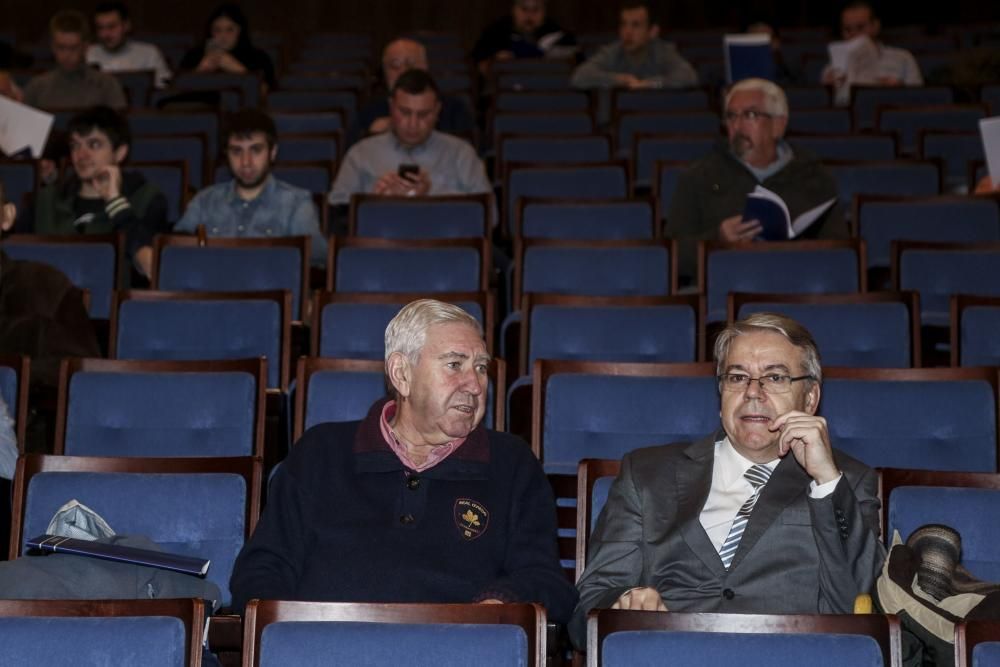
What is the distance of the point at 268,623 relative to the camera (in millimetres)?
1957

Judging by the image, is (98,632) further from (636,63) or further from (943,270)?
(636,63)

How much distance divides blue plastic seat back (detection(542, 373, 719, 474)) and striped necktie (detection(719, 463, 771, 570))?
0.58 meters

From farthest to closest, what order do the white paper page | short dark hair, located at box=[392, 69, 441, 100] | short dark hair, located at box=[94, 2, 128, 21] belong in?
short dark hair, located at box=[94, 2, 128, 21] < the white paper page < short dark hair, located at box=[392, 69, 441, 100]

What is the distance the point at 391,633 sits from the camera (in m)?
1.94

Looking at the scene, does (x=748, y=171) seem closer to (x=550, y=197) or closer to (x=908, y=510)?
(x=550, y=197)

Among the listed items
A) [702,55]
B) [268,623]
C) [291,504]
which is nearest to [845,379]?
[291,504]

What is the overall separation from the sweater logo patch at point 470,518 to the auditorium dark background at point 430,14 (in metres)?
8.04

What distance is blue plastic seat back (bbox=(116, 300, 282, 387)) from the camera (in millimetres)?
3658

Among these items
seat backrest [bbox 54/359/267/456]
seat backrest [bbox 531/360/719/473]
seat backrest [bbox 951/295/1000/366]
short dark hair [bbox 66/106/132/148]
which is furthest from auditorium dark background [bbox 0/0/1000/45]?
seat backrest [bbox 531/360/719/473]

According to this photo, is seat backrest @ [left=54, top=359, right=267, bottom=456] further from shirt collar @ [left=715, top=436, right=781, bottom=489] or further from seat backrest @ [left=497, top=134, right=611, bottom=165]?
seat backrest @ [left=497, top=134, right=611, bottom=165]

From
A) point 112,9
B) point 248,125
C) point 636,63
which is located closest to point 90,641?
point 248,125

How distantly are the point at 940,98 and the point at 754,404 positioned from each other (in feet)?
15.2

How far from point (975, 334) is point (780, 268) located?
25.9 inches

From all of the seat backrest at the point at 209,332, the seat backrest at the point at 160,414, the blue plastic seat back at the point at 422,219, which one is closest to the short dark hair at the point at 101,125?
the blue plastic seat back at the point at 422,219
